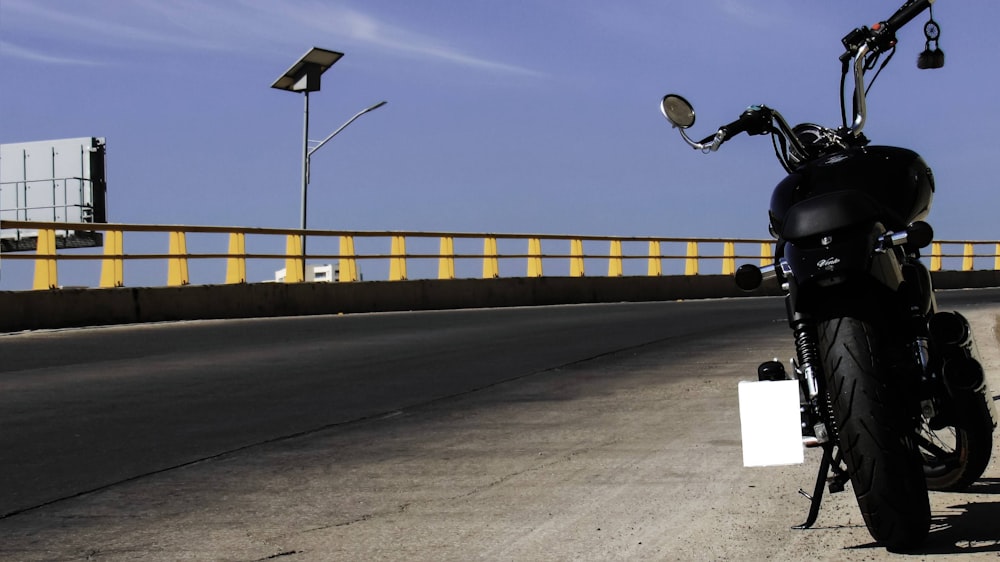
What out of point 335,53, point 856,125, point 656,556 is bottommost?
point 656,556

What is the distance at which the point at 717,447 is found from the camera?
22.9 feet

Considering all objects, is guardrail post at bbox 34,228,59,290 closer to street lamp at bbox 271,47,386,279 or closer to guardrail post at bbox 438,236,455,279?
guardrail post at bbox 438,236,455,279

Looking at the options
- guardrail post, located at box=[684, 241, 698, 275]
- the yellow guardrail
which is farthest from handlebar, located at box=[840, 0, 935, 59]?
guardrail post, located at box=[684, 241, 698, 275]

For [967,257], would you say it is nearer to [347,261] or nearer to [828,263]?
[347,261]

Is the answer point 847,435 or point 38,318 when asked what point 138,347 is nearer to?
point 38,318

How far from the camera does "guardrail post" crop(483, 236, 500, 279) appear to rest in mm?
25891

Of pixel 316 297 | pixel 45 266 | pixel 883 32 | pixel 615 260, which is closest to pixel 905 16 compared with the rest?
pixel 883 32

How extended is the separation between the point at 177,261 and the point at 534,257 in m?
9.03

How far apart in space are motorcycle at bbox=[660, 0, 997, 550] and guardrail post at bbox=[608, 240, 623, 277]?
79.7ft

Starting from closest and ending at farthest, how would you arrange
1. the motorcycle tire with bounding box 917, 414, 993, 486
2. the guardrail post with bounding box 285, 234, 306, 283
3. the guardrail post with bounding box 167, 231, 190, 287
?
the motorcycle tire with bounding box 917, 414, 993, 486
the guardrail post with bounding box 167, 231, 190, 287
the guardrail post with bounding box 285, 234, 306, 283

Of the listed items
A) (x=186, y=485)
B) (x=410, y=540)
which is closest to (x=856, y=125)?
(x=410, y=540)

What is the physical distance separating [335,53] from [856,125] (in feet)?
101

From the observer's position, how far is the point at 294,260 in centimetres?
2248

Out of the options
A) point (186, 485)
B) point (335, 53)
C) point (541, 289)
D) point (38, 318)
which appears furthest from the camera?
point (335, 53)
